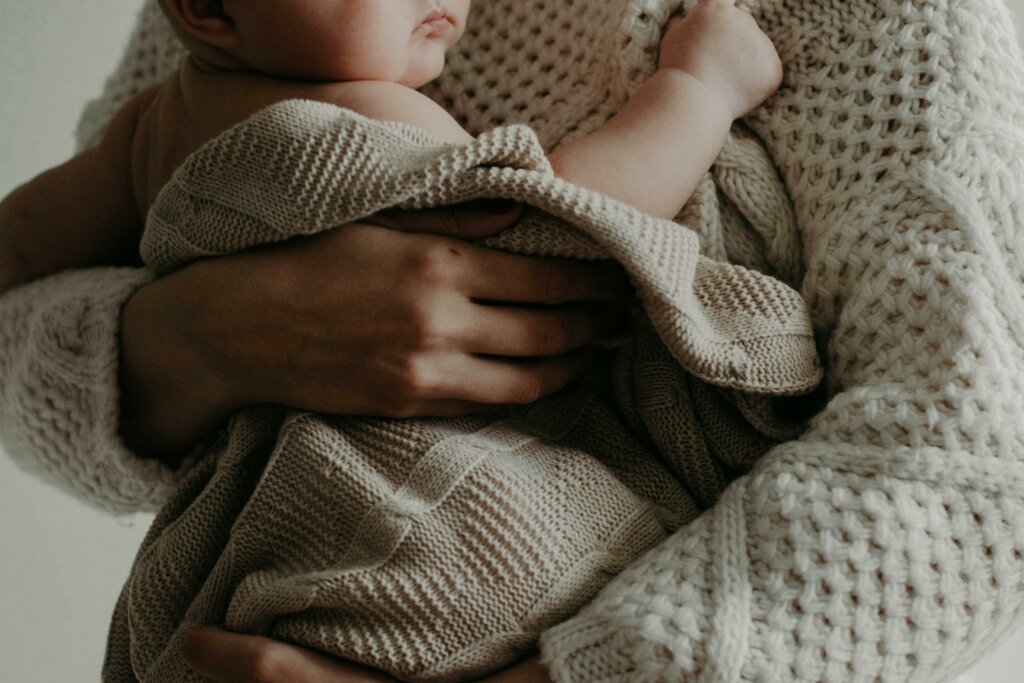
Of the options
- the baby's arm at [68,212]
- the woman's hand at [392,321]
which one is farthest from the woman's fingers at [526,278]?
the baby's arm at [68,212]

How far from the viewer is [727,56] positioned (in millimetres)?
788

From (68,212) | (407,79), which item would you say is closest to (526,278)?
(407,79)

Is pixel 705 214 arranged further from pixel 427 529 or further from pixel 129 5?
pixel 129 5

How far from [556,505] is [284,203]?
32 centimetres

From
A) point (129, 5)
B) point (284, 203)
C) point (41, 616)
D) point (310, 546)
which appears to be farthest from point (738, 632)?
point (129, 5)

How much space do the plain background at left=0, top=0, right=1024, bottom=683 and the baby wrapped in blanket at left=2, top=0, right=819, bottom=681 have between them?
113 centimetres

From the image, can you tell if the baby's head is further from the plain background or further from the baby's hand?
the plain background

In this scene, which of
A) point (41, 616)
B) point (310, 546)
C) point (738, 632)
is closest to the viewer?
point (738, 632)

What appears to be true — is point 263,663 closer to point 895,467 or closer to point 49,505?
point 895,467

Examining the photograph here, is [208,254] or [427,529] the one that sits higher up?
[208,254]

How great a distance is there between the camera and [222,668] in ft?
2.12

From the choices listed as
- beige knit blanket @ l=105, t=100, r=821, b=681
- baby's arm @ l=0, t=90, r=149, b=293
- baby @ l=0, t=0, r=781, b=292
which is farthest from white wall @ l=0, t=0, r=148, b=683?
beige knit blanket @ l=105, t=100, r=821, b=681

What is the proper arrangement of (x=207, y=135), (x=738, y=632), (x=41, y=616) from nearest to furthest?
Result: (x=738, y=632) < (x=207, y=135) < (x=41, y=616)

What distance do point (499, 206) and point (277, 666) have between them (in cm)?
38
